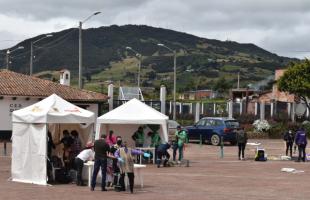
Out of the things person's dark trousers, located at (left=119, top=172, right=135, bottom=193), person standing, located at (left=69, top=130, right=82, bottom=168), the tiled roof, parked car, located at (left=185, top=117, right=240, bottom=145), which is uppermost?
the tiled roof

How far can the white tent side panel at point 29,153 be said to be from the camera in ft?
63.3

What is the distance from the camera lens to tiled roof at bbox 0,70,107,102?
147 feet

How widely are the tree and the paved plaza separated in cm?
2729

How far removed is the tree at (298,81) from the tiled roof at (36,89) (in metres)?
15.9

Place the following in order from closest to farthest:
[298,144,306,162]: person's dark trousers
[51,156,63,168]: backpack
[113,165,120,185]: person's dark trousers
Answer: [113,165,120,185]: person's dark trousers, [51,156,63,168]: backpack, [298,144,306,162]: person's dark trousers

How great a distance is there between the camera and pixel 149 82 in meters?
179

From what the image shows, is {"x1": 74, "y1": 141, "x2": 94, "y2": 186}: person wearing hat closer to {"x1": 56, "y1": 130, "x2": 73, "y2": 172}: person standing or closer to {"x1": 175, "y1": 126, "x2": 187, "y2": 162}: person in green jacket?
{"x1": 56, "y1": 130, "x2": 73, "y2": 172}: person standing

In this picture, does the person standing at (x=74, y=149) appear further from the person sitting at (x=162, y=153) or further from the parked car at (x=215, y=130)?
the parked car at (x=215, y=130)

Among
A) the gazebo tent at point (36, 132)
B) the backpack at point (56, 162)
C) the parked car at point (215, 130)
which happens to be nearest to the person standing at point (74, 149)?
the backpack at point (56, 162)

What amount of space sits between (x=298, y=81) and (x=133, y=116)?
30.7m

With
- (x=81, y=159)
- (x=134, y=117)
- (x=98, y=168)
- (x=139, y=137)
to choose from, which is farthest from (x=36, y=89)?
(x=98, y=168)

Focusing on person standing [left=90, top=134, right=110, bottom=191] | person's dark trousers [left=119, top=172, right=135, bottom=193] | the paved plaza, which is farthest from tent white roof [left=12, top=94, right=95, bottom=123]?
person's dark trousers [left=119, top=172, right=135, bottom=193]

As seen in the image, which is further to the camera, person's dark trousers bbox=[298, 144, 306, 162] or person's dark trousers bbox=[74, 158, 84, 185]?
person's dark trousers bbox=[298, 144, 306, 162]

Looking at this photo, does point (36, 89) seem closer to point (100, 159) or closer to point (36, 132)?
point (36, 132)
